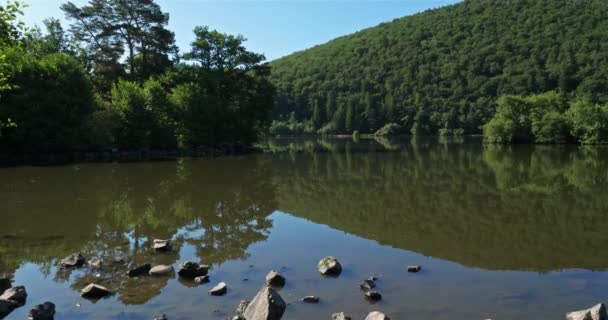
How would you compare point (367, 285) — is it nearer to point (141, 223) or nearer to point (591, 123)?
point (141, 223)

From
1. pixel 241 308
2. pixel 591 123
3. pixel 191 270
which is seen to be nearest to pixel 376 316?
pixel 241 308

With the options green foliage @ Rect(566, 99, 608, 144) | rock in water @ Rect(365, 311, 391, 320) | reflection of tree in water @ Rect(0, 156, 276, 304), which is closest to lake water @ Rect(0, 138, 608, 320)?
reflection of tree in water @ Rect(0, 156, 276, 304)

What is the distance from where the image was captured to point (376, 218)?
16.4 meters

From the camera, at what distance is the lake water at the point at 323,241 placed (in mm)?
8570

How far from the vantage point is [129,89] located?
44.6 meters

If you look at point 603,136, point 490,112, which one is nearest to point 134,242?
point 603,136

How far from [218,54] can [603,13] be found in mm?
103935

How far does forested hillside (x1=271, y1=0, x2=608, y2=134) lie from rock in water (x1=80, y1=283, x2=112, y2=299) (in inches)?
4163

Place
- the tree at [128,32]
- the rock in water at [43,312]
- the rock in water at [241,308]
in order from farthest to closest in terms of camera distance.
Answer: the tree at [128,32] < the rock in water at [241,308] < the rock in water at [43,312]

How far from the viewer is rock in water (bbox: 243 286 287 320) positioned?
7523mm

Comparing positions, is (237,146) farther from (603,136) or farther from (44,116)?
(603,136)

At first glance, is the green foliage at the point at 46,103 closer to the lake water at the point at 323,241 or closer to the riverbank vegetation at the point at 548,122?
the lake water at the point at 323,241

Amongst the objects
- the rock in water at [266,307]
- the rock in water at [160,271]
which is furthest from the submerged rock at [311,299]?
the rock in water at [160,271]

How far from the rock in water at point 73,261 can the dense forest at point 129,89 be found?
3062 cm
